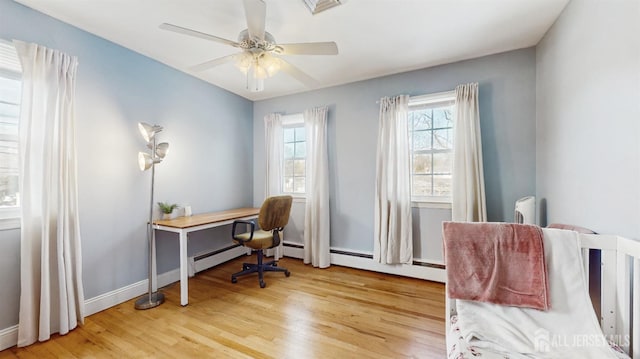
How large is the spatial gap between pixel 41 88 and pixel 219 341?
87.5 inches

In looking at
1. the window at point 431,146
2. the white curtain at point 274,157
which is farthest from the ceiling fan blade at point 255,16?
the white curtain at point 274,157

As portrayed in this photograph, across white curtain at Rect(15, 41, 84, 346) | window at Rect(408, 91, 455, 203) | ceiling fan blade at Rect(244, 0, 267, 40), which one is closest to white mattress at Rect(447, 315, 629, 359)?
window at Rect(408, 91, 455, 203)

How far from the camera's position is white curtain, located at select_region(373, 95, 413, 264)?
291 centimetres

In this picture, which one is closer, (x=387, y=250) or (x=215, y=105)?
(x=387, y=250)

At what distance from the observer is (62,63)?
1.92 m

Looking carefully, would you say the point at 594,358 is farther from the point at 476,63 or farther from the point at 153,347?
the point at 476,63

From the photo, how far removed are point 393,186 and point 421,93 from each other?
1.11m

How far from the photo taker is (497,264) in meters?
1.24

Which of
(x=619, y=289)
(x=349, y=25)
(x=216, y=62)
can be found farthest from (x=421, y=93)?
(x=619, y=289)

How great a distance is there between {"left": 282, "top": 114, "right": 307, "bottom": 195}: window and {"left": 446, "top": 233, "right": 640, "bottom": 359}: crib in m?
2.83

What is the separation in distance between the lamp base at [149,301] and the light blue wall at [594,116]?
332 centimetres

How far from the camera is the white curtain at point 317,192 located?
132 inches

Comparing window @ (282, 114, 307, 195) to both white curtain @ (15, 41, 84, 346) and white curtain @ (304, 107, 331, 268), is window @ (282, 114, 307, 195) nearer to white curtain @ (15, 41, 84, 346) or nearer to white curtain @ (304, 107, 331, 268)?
white curtain @ (304, 107, 331, 268)

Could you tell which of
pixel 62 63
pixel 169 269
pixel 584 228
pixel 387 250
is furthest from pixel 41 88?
pixel 584 228
